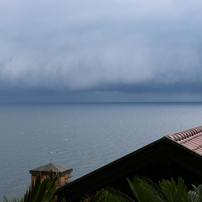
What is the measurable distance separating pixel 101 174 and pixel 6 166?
47884mm

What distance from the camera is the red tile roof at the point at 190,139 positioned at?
692cm

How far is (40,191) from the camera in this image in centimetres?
399

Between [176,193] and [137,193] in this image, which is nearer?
[176,193]

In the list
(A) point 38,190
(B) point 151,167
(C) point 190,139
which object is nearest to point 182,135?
(C) point 190,139

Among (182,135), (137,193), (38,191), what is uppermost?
(182,135)

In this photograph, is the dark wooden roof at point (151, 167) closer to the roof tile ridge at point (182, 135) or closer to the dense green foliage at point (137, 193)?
the dense green foliage at point (137, 193)

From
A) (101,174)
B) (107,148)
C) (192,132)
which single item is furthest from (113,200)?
(107,148)

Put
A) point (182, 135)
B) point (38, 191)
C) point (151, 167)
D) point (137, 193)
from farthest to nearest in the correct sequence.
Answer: point (182, 135), point (151, 167), point (137, 193), point (38, 191)

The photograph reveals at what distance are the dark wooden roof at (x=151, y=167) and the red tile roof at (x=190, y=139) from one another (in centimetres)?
79

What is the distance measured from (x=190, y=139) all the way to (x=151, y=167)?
6.55 ft

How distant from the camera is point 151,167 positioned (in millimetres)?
6141

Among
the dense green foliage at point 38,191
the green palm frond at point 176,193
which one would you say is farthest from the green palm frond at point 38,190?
the green palm frond at point 176,193

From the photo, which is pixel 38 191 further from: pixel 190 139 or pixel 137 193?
pixel 190 139

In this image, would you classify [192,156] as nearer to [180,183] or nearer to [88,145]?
[180,183]
